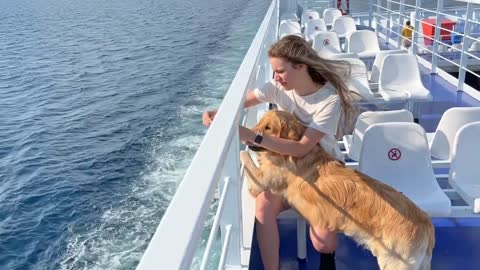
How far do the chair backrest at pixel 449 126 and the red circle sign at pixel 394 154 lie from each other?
542 mm

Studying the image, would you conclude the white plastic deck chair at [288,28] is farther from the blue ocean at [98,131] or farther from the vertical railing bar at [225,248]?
the vertical railing bar at [225,248]

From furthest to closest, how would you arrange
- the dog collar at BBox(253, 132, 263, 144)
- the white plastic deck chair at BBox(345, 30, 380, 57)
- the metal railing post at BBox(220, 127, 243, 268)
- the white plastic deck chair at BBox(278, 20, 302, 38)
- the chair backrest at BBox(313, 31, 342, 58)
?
the white plastic deck chair at BBox(278, 20, 302, 38)
the white plastic deck chair at BBox(345, 30, 380, 57)
the chair backrest at BBox(313, 31, 342, 58)
the dog collar at BBox(253, 132, 263, 144)
the metal railing post at BBox(220, 127, 243, 268)

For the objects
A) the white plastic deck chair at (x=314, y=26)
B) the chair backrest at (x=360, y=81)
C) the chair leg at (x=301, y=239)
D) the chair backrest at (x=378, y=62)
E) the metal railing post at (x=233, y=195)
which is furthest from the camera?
the white plastic deck chair at (x=314, y=26)

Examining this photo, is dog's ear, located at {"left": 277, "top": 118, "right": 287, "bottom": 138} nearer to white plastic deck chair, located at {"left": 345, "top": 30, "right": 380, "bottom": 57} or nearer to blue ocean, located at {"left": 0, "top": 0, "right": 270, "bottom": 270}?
blue ocean, located at {"left": 0, "top": 0, "right": 270, "bottom": 270}

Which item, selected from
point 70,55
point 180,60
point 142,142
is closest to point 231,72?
point 180,60

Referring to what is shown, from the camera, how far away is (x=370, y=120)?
115 inches

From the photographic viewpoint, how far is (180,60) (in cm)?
1414

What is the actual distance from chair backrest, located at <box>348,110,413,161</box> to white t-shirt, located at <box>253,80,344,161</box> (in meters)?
0.71

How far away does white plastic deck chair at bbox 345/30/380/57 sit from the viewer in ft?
21.8

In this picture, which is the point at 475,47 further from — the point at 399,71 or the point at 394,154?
the point at 394,154

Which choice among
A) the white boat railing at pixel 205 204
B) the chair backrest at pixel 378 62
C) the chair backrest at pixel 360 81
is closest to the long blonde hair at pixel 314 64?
the white boat railing at pixel 205 204

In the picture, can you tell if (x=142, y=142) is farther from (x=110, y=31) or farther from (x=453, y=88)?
(x=110, y=31)

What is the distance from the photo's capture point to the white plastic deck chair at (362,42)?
6.65 metres

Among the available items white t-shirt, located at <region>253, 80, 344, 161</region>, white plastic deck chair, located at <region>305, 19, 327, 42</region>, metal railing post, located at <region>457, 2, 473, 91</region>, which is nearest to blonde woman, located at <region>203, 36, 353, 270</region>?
white t-shirt, located at <region>253, 80, 344, 161</region>
